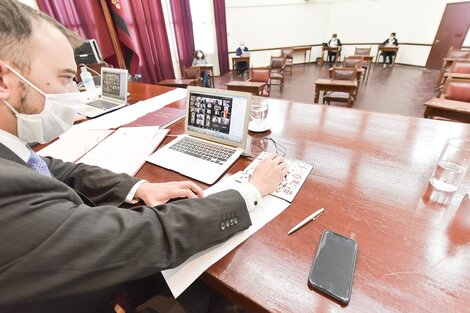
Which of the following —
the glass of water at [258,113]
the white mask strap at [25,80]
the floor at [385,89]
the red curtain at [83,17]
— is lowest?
the floor at [385,89]

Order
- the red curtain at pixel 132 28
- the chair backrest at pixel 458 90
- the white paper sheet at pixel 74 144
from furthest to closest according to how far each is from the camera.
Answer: the red curtain at pixel 132 28 < the chair backrest at pixel 458 90 < the white paper sheet at pixel 74 144

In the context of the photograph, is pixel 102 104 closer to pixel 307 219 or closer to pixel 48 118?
pixel 48 118

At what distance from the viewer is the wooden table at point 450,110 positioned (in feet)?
6.15

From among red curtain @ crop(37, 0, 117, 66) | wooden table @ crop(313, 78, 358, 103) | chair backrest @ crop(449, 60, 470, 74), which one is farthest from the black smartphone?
chair backrest @ crop(449, 60, 470, 74)

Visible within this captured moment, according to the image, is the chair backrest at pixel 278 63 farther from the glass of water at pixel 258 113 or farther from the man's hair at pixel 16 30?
the man's hair at pixel 16 30

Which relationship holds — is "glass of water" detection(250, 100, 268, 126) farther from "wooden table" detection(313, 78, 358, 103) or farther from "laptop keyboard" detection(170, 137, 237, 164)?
"wooden table" detection(313, 78, 358, 103)

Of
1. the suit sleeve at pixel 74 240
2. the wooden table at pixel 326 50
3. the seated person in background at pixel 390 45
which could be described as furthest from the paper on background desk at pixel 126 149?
the seated person in background at pixel 390 45

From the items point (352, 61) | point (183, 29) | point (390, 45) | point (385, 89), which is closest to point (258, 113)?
point (352, 61)

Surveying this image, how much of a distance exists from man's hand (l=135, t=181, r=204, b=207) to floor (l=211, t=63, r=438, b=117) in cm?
343

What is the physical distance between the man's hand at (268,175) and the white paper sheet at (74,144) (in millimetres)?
813

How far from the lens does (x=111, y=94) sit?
5.73 ft

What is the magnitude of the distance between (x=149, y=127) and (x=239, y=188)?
76 centimetres

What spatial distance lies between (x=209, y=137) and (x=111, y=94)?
1.21 meters

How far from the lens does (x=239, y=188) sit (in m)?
0.63
